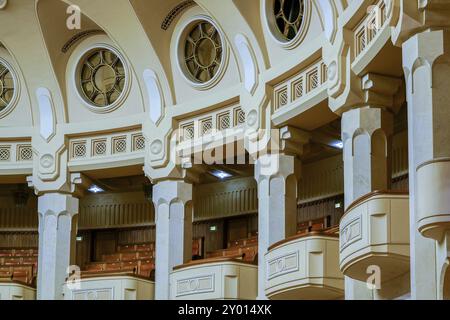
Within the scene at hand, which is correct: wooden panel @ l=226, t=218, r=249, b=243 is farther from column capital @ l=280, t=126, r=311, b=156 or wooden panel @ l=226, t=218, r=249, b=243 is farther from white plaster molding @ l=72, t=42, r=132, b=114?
column capital @ l=280, t=126, r=311, b=156

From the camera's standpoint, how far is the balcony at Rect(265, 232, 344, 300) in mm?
17672

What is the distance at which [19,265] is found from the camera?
1000 inches

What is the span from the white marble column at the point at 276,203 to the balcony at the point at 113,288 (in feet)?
9.96

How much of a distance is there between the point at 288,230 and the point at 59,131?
660cm

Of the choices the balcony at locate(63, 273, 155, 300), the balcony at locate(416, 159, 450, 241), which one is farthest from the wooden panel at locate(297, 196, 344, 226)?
the balcony at locate(416, 159, 450, 241)

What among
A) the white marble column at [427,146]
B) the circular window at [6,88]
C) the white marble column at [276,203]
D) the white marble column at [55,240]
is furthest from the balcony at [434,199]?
the circular window at [6,88]

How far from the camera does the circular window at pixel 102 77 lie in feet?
80.1

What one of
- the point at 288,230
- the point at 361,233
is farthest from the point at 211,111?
the point at 361,233

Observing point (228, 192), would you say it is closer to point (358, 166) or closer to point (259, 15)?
point (259, 15)

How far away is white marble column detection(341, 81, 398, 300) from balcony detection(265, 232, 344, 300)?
55cm

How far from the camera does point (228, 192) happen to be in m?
26.5

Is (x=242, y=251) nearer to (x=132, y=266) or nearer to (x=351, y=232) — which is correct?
(x=132, y=266)

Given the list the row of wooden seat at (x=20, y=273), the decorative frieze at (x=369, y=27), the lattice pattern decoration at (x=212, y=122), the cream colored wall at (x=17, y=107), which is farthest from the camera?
the cream colored wall at (x=17, y=107)

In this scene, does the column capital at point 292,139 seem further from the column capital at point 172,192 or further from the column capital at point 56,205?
the column capital at point 56,205
